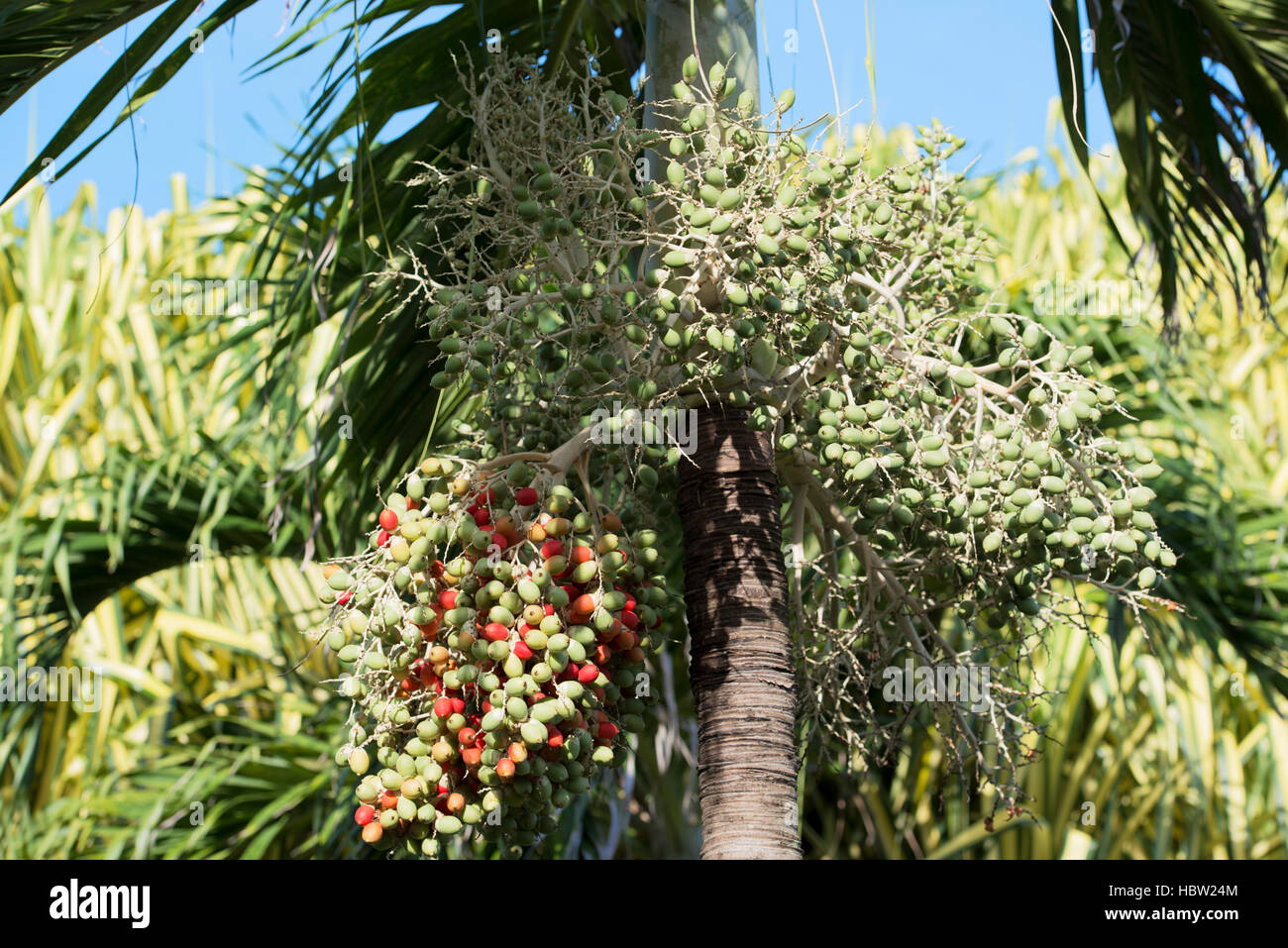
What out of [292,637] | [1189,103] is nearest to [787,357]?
[1189,103]

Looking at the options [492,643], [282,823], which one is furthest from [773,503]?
[282,823]

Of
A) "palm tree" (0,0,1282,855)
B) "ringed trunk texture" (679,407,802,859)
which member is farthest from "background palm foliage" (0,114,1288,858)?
"ringed trunk texture" (679,407,802,859)

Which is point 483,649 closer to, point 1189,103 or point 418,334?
point 418,334

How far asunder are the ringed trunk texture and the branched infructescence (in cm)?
7

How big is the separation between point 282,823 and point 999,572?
3626 mm

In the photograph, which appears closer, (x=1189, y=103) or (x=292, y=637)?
(x=1189, y=103)

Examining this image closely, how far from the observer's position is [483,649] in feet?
5.38

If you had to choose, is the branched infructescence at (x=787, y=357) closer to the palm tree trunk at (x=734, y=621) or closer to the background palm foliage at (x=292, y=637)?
the palm tree trunk at (x=734, y=621)

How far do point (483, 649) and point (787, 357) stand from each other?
28.4 inches

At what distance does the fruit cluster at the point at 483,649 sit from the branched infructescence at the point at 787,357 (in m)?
0.18

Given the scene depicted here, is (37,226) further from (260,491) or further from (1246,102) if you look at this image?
(1246,102)

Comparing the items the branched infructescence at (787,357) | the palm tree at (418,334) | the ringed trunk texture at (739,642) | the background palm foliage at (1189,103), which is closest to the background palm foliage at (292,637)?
the palm tree at (418,334)

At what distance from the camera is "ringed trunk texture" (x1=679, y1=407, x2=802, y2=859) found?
186 centimetres

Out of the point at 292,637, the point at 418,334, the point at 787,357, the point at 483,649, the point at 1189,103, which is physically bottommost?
the point at 483,649
